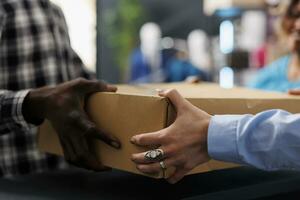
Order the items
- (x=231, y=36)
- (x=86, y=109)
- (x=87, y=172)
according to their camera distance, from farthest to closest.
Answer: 1. (x=231, y=36)
2. (x=87, y=172)
3. (x=86, y=109)

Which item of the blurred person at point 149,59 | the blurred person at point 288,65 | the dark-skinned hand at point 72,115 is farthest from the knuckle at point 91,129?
the blurred person at point 149,59

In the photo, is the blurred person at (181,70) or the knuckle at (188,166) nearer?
the knuckle at (188,166)

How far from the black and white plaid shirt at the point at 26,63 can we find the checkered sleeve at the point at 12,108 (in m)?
0.16

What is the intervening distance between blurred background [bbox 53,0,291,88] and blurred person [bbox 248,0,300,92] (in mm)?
978

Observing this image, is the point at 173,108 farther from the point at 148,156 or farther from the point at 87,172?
the point at 87,172

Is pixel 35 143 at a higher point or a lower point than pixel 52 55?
lower

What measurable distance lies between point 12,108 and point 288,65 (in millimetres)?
1354

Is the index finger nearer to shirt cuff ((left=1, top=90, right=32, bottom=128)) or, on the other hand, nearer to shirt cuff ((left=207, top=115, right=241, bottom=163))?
shirt cuff ((left=207, top=115, right=241, bottom=163))

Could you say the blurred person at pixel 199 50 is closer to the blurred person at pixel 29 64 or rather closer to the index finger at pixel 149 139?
the blurred person at pixel 29 64

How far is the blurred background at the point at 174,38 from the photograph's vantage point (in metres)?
3.06

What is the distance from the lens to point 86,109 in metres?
0.84

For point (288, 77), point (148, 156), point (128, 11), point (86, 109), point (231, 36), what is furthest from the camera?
point (128, 11)

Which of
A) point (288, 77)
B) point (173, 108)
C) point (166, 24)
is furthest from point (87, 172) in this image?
point (166, 24)

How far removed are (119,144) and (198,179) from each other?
0.24 metres
